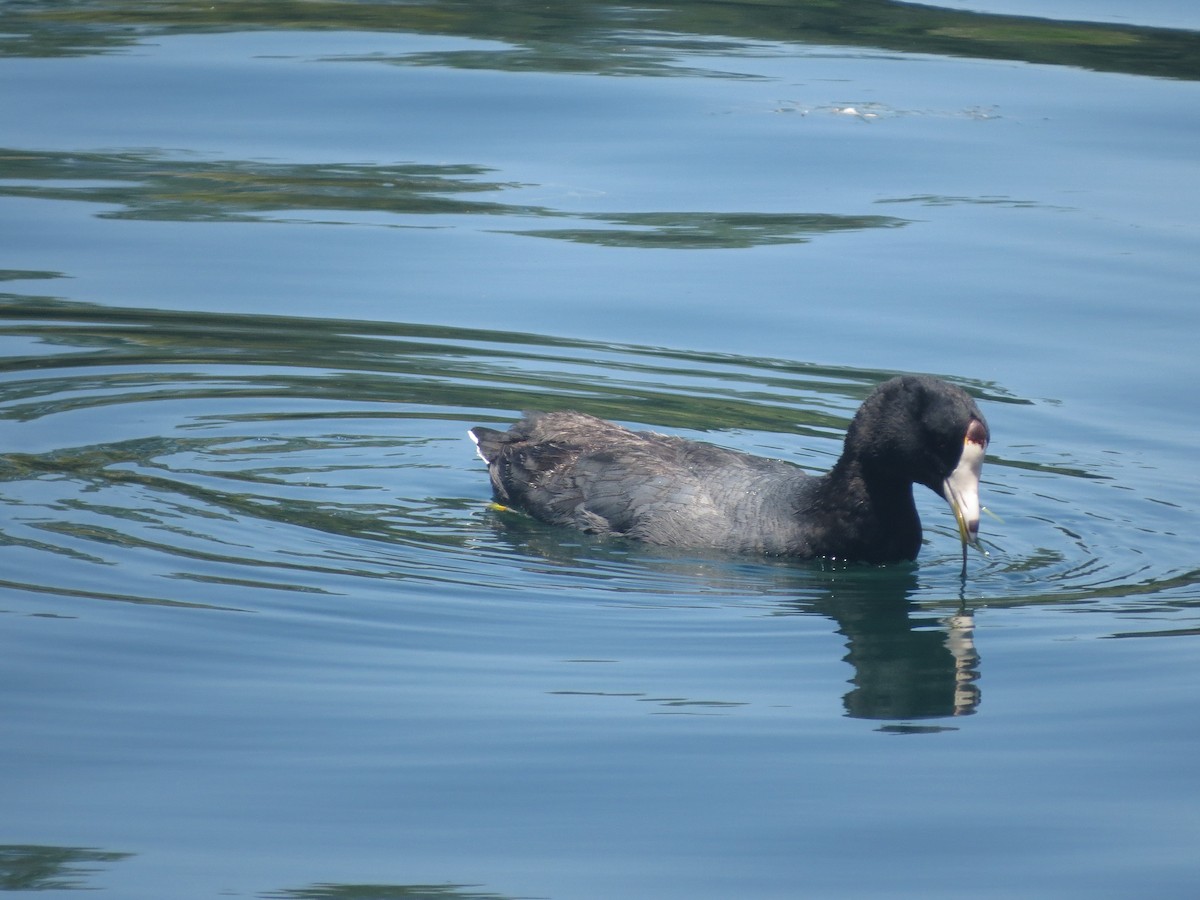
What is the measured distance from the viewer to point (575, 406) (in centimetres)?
939

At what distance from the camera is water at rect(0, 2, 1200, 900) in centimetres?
507

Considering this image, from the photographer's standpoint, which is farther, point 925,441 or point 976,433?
point 925,441

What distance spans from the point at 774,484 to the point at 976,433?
1.04 meters

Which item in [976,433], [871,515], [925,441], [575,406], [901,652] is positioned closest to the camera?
[901,652]

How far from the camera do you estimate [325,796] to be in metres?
5.09

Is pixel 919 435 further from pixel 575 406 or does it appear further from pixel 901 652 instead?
pixel 575 406

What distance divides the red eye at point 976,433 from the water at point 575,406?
0.63 m

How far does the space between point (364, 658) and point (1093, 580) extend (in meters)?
2.91

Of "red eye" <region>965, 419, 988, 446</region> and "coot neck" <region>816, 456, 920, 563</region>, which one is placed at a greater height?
"red eye" <region>965, 419, 988, 446</region>

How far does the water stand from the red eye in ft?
2.08

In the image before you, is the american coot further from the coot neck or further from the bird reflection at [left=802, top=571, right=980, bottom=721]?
the bird reflection at [left=802, top=571, right=980, bottom=721]

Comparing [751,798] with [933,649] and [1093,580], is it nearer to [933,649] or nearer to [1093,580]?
[933,649]

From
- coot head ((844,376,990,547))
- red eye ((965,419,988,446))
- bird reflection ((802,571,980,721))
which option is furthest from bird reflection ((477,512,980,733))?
red eye ((965,419,988,446))

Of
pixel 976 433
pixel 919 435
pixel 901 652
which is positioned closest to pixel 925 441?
pixel 919 435
